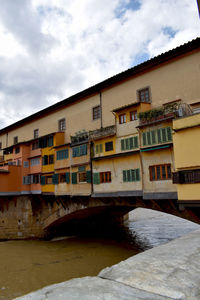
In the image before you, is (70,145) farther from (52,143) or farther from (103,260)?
(103,260)

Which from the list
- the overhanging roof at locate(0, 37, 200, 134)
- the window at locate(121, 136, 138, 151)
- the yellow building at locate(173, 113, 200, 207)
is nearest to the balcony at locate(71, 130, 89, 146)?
the window at locate(121, 136, 138, 151)

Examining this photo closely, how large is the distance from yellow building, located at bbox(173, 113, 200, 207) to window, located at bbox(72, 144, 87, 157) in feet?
30.1

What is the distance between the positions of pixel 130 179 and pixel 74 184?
602 cm

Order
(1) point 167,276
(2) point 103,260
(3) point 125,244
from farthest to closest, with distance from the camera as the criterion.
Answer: (3) point 125,244 → (2) point 103,260 → (1) point 167,276

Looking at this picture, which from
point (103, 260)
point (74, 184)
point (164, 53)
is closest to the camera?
point (164, 53)

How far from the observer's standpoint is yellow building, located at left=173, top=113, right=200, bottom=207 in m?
10.3

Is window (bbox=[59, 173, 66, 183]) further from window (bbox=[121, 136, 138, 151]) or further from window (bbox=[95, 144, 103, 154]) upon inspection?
window (bbox=[121, 136, 138, 151])

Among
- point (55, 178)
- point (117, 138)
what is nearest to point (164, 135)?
point (117, 138)

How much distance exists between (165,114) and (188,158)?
408cm

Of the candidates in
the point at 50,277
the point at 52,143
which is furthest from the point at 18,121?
the point at 50,277

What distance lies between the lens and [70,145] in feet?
65.5

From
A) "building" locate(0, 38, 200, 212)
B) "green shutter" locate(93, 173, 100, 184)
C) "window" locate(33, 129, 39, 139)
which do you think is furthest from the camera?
"window" locate(33, 129, 39, 139)

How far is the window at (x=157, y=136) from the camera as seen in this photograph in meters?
13.4

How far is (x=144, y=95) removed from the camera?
1678 cm
